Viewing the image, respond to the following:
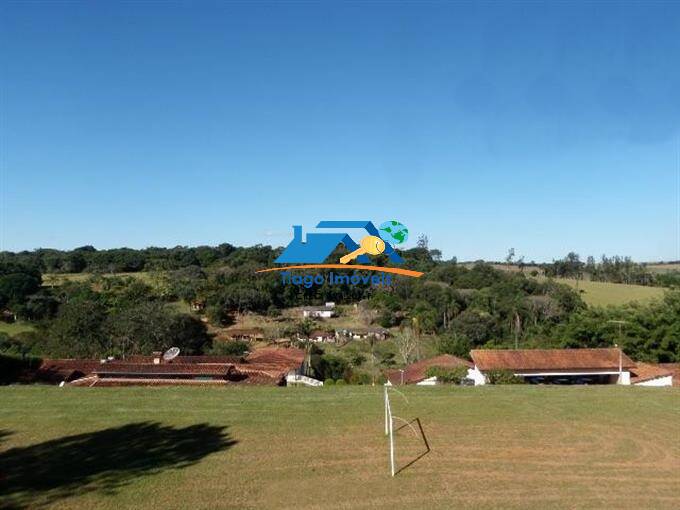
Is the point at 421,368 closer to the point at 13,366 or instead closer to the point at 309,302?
the point at 13,366

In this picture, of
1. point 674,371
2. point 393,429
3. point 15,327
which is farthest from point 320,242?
point 15,327

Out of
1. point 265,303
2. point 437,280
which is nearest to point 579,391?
point 265,303

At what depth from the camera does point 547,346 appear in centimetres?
3741

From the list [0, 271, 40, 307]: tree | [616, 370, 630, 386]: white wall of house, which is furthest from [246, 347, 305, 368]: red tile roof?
[0, 271, 40, 307]: tree

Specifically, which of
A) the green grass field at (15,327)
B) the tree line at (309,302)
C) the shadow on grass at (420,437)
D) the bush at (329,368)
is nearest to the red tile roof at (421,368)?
the bush at (329,368)

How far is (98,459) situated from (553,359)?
23665 mm

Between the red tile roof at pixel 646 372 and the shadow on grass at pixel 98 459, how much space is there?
69.9ft

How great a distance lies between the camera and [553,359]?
2762cm

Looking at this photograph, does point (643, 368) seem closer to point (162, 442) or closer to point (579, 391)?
point (579, 391)

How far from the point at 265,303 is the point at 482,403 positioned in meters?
51.4

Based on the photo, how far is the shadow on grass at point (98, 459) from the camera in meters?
8.43

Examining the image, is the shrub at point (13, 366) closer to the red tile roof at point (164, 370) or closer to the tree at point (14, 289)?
the red tile roof at point (164, 370)

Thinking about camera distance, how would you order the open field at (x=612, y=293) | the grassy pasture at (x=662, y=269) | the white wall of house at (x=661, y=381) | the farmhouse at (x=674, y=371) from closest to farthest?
the farmhouse at (x=674, y=371) < the white wall of house at (x=661, y=381) < the open field at (x=612, y=293) < the grassy pasture at (x=662, y=269)

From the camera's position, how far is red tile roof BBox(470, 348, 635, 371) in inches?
1055
